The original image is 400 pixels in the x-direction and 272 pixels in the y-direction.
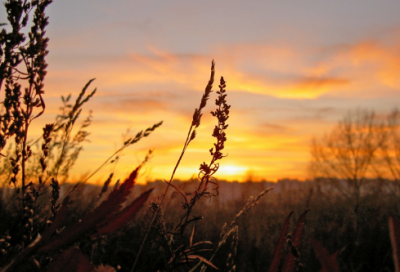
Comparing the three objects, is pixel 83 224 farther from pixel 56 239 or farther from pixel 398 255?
pixel 398 255

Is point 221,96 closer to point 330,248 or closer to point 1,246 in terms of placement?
point 1,246

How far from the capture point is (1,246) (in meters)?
0.99

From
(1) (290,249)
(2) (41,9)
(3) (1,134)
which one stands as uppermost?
(2) (41,9)

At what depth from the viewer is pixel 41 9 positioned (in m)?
1.42

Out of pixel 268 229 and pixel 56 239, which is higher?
pixel 56 239

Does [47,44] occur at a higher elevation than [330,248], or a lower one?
higher

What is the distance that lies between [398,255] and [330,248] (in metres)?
3.84

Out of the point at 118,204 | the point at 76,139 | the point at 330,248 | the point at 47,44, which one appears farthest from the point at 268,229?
the point at 118,204

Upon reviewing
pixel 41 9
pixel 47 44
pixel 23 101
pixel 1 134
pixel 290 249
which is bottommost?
pixel 290 249

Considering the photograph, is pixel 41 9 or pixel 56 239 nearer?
pixel 56 239

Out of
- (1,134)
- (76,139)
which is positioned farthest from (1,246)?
(76,139)

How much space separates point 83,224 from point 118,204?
53 millimetres

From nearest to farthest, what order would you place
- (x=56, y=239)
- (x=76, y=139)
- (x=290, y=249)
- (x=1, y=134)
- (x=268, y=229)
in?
1. (x=56, y=239)
2. (x=290, y=249)
3. (x=1, y=134)
4. (x=76, y=139)
5. (x=268, y=229)

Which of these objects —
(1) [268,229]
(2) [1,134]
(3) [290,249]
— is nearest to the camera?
(3) [290,249]
